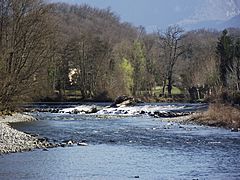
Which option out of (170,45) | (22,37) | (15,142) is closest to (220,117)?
(15,142)

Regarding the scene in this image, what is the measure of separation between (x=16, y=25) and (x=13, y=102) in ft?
27.0

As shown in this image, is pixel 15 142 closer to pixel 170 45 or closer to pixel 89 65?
pixel 89 65

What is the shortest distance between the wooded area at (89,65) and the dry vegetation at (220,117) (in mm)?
12997

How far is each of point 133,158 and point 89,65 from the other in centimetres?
6768

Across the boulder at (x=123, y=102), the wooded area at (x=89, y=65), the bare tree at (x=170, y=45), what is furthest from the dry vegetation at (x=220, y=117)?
the bare tree at (x=170, y=45)

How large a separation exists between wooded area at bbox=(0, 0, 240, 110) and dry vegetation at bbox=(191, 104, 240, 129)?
42.6ft

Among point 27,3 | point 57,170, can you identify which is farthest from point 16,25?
point 57,170

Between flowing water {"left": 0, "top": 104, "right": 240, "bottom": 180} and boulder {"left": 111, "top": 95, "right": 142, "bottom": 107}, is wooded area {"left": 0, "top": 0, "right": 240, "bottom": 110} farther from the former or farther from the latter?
flowing water {"left": 0, "top": 104, "right": 240, "bottom": 180}

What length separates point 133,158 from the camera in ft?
75.3

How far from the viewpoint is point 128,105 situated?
6562cm

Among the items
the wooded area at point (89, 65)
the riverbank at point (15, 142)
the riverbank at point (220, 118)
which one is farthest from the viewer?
the wooded area at point (89, 65)

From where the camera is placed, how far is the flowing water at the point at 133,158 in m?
18.9

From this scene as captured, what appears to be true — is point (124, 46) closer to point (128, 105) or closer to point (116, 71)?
point (116, 71)

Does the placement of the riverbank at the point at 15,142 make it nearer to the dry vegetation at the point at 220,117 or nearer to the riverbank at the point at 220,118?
the riverbank at the point at 220,118
